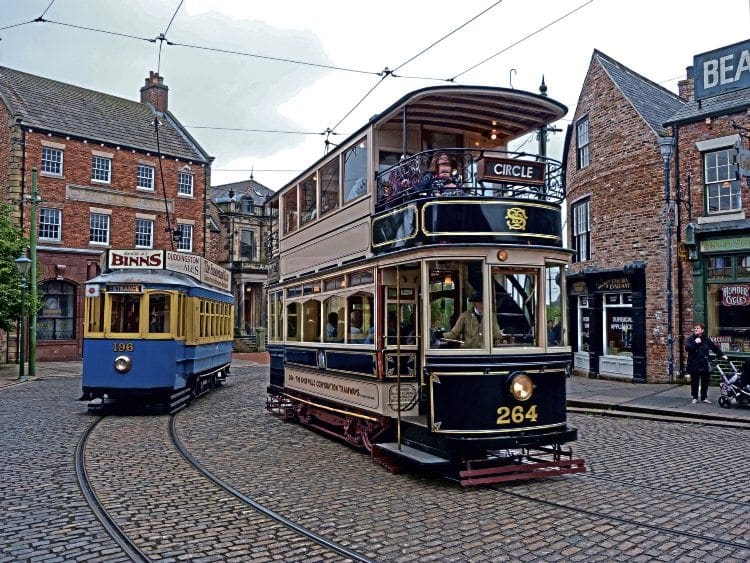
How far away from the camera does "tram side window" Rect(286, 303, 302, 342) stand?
11953mm

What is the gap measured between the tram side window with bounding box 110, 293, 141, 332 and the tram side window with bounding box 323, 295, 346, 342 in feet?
15.0

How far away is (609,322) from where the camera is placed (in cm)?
1933

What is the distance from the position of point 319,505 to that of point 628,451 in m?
4.95

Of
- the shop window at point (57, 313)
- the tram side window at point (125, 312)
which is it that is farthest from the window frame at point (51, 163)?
the tram side window at point (125, 312)

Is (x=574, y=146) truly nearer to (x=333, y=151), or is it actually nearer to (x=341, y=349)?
(x=333, y=151)

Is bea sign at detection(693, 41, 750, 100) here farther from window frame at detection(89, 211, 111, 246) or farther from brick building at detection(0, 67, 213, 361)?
window frame at detection(89, 211, 111, 246)

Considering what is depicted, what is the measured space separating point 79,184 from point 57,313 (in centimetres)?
573

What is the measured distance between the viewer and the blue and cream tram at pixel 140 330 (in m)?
12.7

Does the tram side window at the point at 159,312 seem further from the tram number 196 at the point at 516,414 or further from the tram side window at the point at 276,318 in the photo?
the tram number 196 at the point at 516,414

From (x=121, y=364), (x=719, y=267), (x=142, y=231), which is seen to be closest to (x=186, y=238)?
(x=142, y=231)

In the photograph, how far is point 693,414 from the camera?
40.0 ft

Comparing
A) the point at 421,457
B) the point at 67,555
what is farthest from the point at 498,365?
the point at 67,555

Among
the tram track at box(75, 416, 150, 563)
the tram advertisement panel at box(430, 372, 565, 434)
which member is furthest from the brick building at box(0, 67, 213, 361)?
the tram advertisement panel at box(430, 372, 565, 434)

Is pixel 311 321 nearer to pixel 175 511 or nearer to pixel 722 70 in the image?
pixel 175 511
